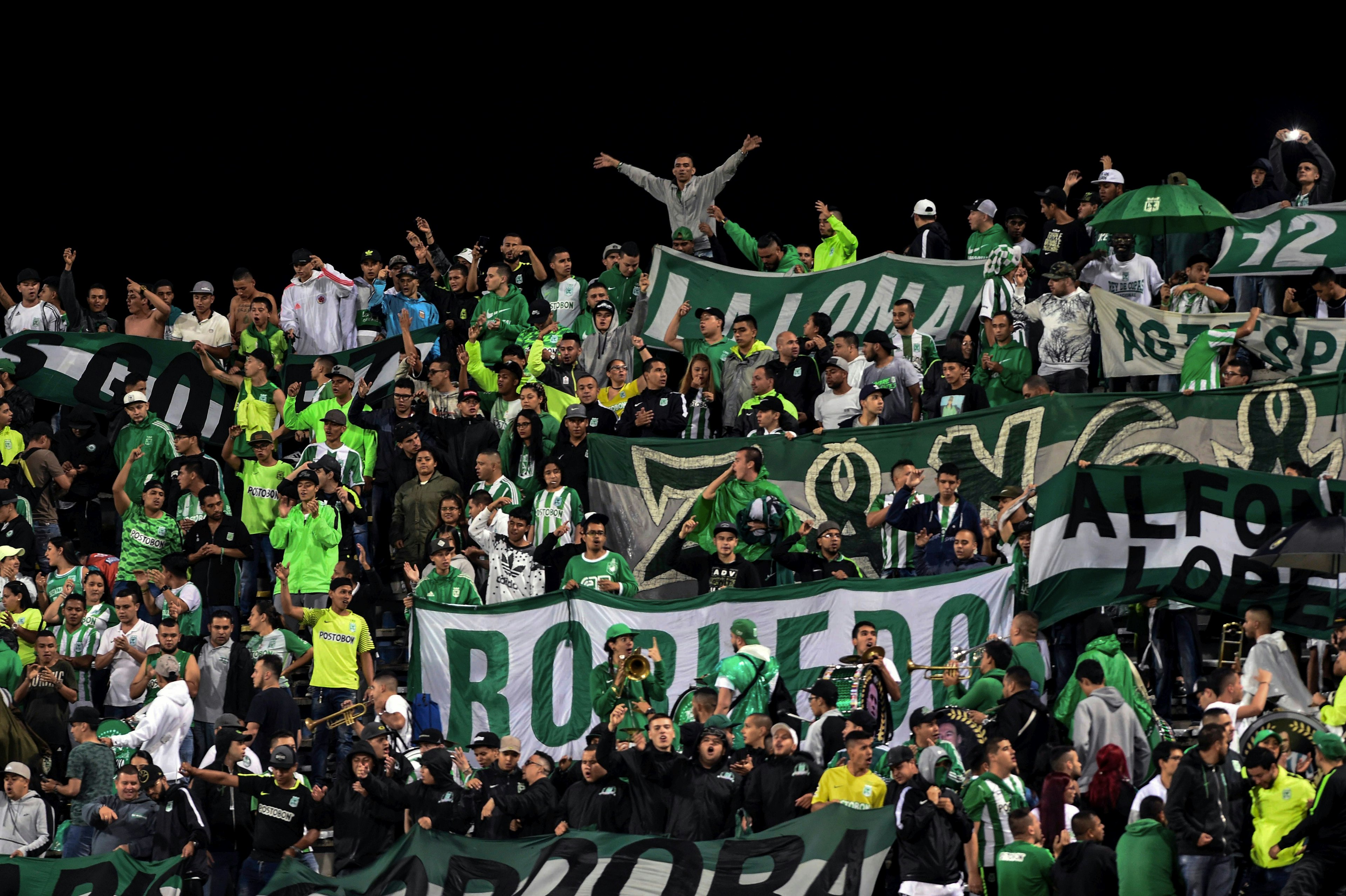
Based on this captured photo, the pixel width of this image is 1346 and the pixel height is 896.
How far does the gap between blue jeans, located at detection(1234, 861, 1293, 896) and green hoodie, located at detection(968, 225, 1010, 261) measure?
30.5ft

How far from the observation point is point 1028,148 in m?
25.6

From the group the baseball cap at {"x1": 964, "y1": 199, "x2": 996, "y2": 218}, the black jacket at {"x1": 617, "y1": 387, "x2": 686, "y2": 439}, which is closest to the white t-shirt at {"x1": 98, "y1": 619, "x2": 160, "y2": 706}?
the black jacket at {"x1": 617, "y1": 387, "x2": 686, "y2": 439}

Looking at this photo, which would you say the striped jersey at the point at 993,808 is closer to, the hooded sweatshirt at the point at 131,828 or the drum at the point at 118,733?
the hooded sweatshirt at the point at 131,828

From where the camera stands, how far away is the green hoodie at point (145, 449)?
19.0 meters

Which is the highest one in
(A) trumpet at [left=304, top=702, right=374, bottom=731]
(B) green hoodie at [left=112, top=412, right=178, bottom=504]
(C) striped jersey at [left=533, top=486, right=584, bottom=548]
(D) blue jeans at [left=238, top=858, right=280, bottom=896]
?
(B) green hoodie at [left=112, top=412, right=178, bottom=504]

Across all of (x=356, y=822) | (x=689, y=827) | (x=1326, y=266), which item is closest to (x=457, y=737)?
(x=356, y=822)

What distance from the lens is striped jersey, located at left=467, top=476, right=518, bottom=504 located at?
1762cm

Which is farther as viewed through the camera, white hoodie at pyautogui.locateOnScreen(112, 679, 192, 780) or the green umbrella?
the green umbrella

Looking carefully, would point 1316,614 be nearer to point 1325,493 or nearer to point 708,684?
point 1325,493

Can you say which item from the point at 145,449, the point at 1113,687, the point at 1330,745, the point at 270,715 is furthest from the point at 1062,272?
the point at 145,449

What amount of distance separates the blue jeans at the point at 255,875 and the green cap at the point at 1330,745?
6741 mm

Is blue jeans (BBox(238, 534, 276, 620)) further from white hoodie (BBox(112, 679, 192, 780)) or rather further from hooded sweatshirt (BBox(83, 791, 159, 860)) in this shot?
hooded sweatshirt (BBox(83, 791, 159, 860))

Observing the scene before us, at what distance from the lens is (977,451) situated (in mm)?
16922

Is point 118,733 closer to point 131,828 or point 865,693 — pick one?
point 131,828
